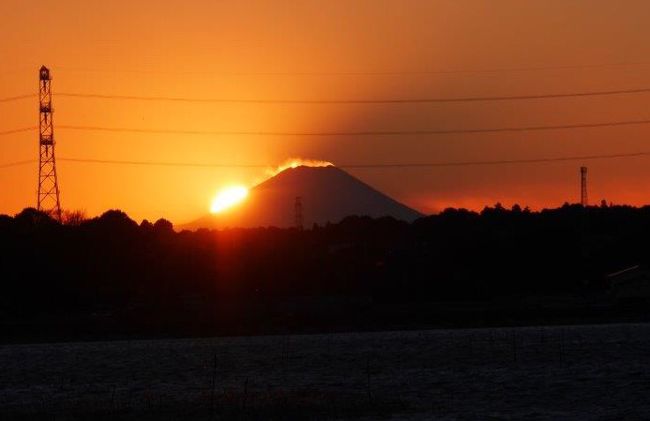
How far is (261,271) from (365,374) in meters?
55.0

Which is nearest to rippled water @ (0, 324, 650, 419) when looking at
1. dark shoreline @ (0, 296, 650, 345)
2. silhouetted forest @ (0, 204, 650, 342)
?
dark shoreline @ (0, 296, 650, 345)

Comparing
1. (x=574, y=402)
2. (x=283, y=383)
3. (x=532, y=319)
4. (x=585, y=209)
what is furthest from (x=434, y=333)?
(x=585, y=209)

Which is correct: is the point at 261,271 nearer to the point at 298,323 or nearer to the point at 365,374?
the point at 298,323

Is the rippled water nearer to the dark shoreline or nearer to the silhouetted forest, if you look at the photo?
the dark shoreline

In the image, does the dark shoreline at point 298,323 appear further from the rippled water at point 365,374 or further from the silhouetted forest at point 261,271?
the rippled water at point 365,374

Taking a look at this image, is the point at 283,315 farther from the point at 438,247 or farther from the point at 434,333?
the point at 438,247

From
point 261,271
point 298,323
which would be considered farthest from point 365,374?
point 261,271

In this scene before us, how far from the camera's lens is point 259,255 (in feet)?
378

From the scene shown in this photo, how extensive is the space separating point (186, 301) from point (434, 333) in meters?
26.4

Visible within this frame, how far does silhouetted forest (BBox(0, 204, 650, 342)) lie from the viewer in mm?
100375

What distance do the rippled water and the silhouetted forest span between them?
13988 mm

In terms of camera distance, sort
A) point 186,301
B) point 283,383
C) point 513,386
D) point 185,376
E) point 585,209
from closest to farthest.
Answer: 1. point 513,386
2. point 283,383
3. point 185,376
4. point 186,301
5. point 585,209

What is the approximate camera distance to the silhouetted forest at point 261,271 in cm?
10038

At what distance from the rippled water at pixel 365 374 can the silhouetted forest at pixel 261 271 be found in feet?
45.9
